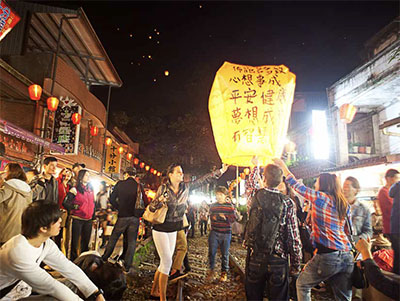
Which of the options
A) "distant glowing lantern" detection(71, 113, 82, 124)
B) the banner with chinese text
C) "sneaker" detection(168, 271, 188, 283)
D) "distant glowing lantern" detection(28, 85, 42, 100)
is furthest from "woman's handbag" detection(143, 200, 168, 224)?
"distant glowing lantern" detection(71, 113, 82, 124)

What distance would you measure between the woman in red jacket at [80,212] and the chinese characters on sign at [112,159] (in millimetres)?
14563

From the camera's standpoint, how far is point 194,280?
6.73 m

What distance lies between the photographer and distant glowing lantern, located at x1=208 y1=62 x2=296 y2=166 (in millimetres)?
4906

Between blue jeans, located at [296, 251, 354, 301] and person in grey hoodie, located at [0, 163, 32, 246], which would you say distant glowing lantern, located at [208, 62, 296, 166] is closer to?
blue jeans, located at [296, 251, 354, 301]

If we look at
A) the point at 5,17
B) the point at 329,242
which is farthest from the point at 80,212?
the point at 5,17

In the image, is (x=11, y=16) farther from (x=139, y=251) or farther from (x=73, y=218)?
(x=139, y=251)

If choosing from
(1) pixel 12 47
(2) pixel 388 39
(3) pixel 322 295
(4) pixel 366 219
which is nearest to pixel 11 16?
(1) pixel 12 47

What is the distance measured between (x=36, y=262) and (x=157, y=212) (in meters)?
2.34

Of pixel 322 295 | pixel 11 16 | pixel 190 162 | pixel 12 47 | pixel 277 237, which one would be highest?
pixel 12 47

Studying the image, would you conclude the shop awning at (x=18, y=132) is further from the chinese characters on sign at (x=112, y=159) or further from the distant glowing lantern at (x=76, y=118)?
the chinese characters on sign at (x=112, y=159)

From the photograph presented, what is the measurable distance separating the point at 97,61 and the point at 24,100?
15.5 ft

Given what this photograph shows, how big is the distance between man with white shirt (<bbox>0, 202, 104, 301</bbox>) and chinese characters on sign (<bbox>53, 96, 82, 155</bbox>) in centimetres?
1070

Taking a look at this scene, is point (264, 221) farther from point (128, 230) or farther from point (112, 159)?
point (112, 159)

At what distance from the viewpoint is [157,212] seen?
15.6 ft
